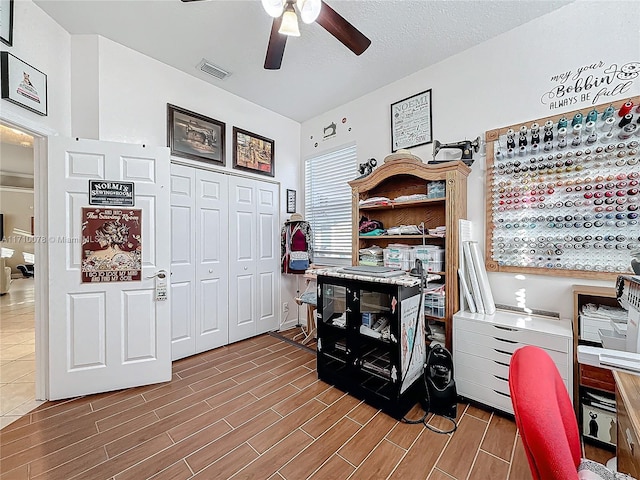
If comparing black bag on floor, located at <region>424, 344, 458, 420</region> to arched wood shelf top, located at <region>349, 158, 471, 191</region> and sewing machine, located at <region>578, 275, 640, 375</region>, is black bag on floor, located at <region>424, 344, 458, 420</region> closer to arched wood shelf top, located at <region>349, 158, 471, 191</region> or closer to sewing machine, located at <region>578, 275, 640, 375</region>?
sewing machine, located at <region>578, 275, 640, 375</region>

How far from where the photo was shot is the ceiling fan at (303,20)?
1.54 m

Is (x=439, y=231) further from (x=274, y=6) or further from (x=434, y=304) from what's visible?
(x=274, y=6)

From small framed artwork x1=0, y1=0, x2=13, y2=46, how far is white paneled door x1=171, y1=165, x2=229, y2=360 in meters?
1.34

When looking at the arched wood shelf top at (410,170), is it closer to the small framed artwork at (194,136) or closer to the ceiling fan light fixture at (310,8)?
the ceiling fan light fixture at (310,8)

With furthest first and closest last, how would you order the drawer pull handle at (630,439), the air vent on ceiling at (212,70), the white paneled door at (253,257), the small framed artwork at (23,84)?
the white paneled door at (253,257)
the air vent on ceiling at (212,70)
the small framed artwork at (23,84)
the drawer pull handle at (630,439)

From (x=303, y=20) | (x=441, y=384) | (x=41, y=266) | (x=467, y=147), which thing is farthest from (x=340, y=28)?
(x=41, y=266)

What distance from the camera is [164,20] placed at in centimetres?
228

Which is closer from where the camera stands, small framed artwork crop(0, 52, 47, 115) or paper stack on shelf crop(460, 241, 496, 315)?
small framed artwork crop(0, 52, 47, 115)

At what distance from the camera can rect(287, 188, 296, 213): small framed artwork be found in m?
4.05

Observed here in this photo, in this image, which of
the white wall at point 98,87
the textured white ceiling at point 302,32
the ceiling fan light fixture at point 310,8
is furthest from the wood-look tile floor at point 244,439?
the textured white ceiling at point 302,32

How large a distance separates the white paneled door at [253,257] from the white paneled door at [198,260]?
109mm

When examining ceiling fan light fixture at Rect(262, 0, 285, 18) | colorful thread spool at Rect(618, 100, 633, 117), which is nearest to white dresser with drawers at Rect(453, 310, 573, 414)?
colorful thread spool at Rect(618, 100, 633, 117)

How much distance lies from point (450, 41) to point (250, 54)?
187 centimetres

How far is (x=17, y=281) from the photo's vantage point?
23.8 ft
